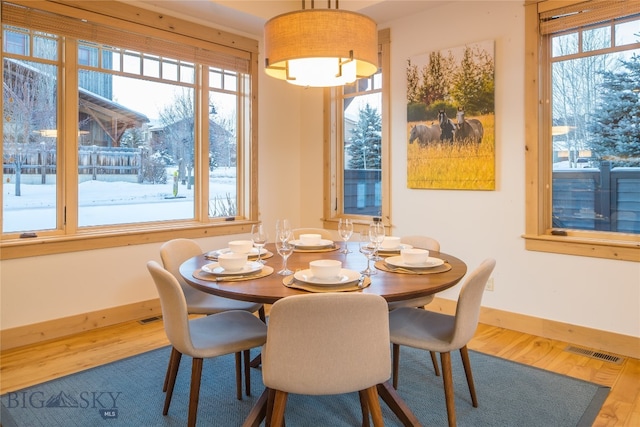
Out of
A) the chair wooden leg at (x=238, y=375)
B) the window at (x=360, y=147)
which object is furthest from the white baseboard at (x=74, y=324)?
the window at (x=360, y=147)

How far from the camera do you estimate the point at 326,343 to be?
1470 mm

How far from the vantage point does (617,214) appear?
118 inches

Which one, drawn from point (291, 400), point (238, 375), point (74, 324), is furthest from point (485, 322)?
point (74, 324)

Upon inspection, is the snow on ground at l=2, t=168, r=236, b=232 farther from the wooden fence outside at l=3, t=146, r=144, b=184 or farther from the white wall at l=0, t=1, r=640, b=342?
the white wall at l=0, t=1, r=640, b=342

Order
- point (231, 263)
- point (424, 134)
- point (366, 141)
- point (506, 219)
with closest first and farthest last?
point (231, 263) < point (506, 219) < point (424, 134) < point (366, 141)

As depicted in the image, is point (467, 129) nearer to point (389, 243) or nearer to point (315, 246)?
point (389, 243)

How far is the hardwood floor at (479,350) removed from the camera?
7.67ft

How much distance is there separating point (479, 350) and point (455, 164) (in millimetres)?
1496

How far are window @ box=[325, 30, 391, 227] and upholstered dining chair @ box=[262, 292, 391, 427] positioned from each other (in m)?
2.66

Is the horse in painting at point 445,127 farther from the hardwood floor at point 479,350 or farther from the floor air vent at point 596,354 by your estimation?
the floor air vent at point 596,354

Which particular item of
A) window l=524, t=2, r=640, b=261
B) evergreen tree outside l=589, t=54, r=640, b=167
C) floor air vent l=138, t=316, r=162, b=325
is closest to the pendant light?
window l=524, t=2, r=640, b=261

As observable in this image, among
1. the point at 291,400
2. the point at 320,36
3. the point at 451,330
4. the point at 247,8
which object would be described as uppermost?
the point at 247,8

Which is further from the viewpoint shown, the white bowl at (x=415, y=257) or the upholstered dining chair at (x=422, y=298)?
the upholstered dining chair at (x=422, y=298)

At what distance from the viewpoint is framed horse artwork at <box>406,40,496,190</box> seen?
3.43 metres
